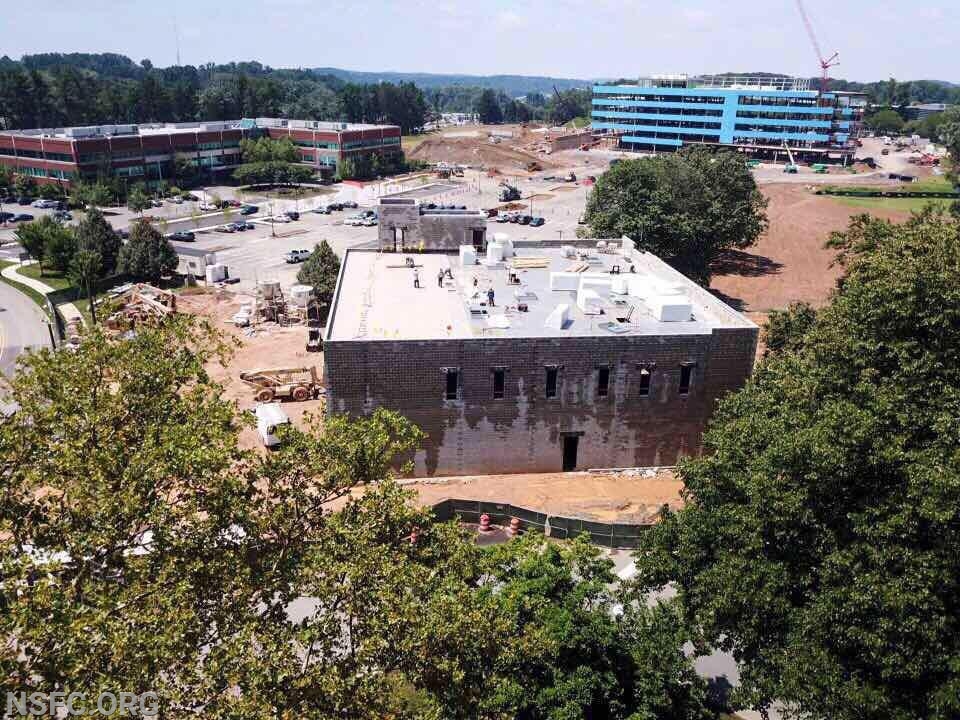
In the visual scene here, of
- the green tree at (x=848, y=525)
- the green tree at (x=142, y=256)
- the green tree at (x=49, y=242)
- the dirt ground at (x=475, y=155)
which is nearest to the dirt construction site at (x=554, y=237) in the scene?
the dirt ground at (x=475, y=155)

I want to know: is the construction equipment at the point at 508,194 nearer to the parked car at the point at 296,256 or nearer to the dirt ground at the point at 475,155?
the dirt ground at the point at 475,155

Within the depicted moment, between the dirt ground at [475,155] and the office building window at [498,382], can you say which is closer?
the office building window at [498,382]

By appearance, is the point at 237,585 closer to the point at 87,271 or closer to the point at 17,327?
the point at 87,271

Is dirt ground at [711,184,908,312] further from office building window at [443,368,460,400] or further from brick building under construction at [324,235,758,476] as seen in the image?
office building window at [443,368,460,400]

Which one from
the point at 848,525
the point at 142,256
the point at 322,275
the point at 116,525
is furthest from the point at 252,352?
the point at 848,525

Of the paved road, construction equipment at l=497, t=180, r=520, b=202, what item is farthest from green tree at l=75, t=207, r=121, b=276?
construction equipment at l=497, t=180, r=520, b=202

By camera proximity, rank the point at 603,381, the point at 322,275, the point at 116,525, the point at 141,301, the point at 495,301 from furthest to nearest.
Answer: the point at 141,301
the point at 322,275
the point at 495,301
the point at 603,381
the point at 116,525

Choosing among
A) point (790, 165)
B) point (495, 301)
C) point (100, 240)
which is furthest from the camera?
point (790, 165)
